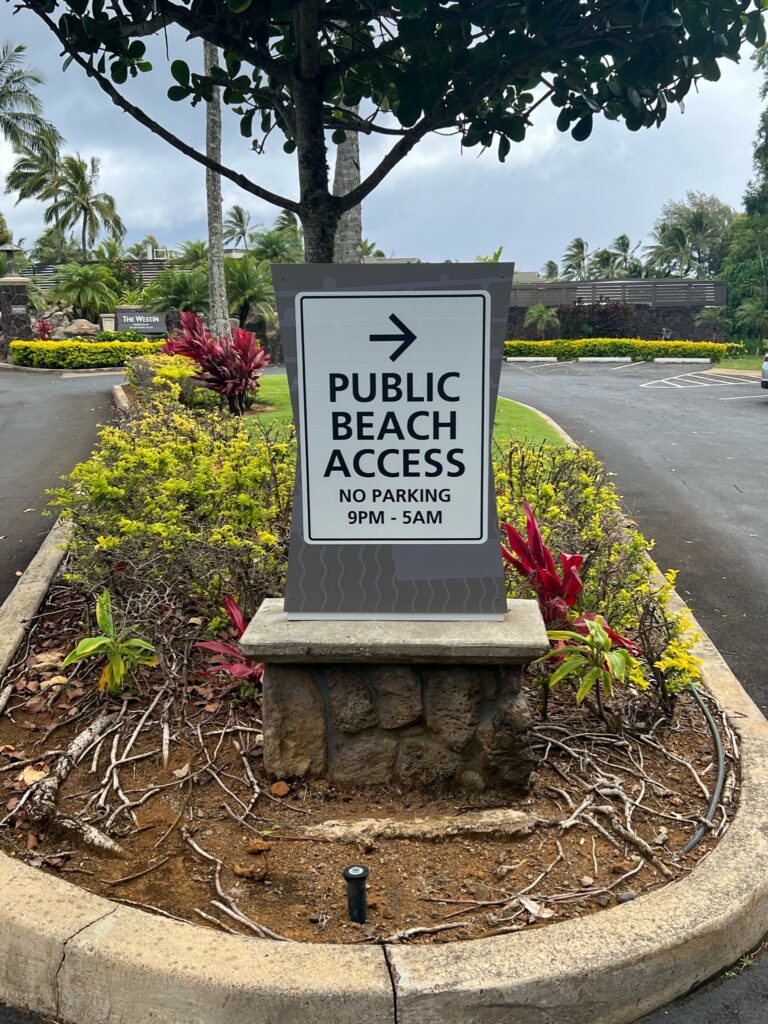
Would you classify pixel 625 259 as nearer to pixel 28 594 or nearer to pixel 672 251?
pixel 672 251

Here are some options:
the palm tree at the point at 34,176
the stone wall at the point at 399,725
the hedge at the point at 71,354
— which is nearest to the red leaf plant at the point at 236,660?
the stone wall at the point at 399,725

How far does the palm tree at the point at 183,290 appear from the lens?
26.8m

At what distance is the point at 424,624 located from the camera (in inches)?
123

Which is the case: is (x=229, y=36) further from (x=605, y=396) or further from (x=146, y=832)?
(x=605, y=396)

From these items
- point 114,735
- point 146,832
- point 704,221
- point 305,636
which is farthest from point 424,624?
point 704,221

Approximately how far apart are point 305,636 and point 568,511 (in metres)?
2.69

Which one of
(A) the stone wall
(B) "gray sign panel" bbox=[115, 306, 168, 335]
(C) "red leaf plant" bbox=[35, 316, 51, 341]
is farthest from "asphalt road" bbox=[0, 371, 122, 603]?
(C) "red leaf plant" bbox=[35, 316, 51, 341]

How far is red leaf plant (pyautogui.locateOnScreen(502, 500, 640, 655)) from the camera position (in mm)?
3711

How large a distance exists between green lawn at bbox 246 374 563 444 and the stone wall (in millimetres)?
6687

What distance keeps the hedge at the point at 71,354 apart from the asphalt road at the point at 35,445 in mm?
4380

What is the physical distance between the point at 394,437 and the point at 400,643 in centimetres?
73

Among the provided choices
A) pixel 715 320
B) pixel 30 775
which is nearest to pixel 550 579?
pixel 30 775

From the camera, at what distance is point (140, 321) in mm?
27812

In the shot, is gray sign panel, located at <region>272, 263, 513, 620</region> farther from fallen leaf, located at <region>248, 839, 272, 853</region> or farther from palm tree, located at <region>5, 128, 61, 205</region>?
palm tree, located at <region>5, 128, 61, 205</region>
